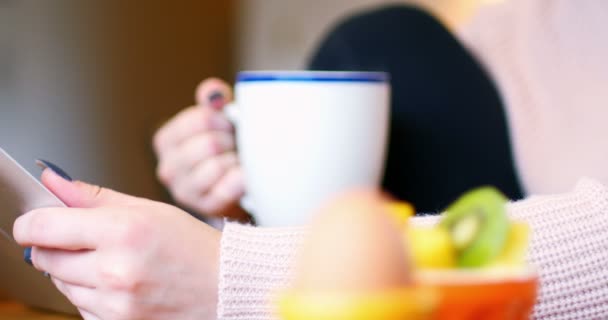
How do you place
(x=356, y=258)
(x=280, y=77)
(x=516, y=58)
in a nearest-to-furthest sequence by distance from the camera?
(x=356, y=258) < (x=280, y=77) < (x=516, y=58)

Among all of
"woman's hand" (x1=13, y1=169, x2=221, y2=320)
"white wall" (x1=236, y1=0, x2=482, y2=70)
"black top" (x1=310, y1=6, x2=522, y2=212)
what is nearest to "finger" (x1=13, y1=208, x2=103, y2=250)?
"woman's hand" (x1=13, y1=169, x2=221, y2=320)

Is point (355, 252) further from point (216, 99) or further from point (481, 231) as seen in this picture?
point (216, 99)

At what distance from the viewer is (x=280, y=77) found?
43 centimetres

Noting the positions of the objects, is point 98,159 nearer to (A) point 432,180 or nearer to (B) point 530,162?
(A) point 432,180

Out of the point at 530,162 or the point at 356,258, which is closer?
the point at 356,258

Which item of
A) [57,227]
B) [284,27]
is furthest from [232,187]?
[284,27]

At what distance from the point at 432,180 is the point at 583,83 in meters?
0.19

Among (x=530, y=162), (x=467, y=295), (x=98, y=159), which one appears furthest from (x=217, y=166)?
(x=98, y=159)

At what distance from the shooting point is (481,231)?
150 mm

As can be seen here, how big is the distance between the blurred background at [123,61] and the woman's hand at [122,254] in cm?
65

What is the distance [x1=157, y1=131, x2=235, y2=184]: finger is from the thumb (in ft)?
0.85

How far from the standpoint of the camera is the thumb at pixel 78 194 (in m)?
0.33

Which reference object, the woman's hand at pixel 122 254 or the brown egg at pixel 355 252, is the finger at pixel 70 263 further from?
the brown egg at pixel 355 252

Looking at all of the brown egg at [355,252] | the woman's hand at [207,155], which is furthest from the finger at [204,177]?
the brown egg at [355,252]
